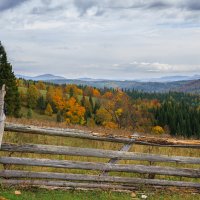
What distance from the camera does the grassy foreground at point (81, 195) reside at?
27.5 feet

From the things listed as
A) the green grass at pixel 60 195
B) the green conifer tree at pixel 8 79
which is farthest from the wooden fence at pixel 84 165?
the green conifer tree at pixel 8 79

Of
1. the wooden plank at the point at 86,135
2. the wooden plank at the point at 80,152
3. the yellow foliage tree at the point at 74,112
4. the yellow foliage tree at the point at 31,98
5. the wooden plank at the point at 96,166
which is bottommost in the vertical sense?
the yellow foliage tree at the point at 74,112

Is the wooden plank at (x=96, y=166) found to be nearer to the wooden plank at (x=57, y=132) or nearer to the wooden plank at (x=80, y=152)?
the wooden plank at (x=80, y=152)

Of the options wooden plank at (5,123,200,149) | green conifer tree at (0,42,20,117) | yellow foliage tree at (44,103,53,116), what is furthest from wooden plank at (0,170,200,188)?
yellow foliage tree at (44,103,53,116)

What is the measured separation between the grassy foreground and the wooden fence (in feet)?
1.01

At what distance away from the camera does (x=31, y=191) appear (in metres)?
8.83

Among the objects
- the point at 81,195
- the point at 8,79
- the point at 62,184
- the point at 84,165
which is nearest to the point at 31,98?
the point at 8,79

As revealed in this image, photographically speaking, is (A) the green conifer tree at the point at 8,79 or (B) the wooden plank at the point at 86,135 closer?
(B) the wooden plank at the point at 86,135

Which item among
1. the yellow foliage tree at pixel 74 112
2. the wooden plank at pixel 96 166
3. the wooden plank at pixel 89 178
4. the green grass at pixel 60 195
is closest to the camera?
the green grass at pixel 60 195

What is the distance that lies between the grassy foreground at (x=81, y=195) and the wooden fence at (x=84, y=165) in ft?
1.01

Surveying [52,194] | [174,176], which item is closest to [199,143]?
[174,176]

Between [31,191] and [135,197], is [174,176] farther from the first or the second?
[31,191]

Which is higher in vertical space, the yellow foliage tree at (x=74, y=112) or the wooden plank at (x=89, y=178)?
the wooden plank at (x=89, y=178)

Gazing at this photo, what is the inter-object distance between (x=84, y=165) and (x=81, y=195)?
840 millimetres
